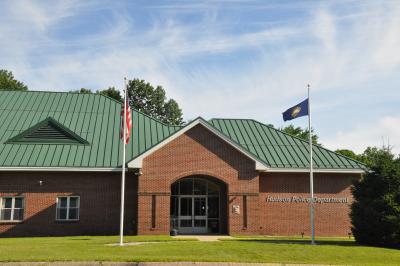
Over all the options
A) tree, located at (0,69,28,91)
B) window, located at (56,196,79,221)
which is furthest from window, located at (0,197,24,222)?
tree, located at (0,69,28,91)

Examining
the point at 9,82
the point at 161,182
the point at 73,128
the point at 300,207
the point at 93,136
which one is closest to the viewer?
the point at 161,182

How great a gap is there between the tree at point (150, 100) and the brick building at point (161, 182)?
35262 mm

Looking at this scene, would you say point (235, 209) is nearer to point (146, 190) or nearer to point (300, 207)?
point (300, 207)

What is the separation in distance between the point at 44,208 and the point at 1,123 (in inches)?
260

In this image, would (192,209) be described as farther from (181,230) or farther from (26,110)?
(26,110)

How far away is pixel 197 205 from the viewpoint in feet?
91.7

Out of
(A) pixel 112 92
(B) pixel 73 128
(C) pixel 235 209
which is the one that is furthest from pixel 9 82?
(C) pixel 235 209

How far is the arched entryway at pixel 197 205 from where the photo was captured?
27.6m

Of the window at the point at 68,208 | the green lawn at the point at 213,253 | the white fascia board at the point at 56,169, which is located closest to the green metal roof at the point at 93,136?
the white fascia board at the point at 56,169

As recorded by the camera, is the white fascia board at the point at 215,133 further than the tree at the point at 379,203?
Yes

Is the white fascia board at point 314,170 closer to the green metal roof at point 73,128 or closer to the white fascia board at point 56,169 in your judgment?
the green metal roof at point 73,128

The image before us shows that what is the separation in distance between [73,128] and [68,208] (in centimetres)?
527

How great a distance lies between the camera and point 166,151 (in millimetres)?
25781

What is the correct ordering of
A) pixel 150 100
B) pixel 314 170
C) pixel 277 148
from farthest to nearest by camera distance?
pixel 150 100
pixel 277 148
pixel 314 170
